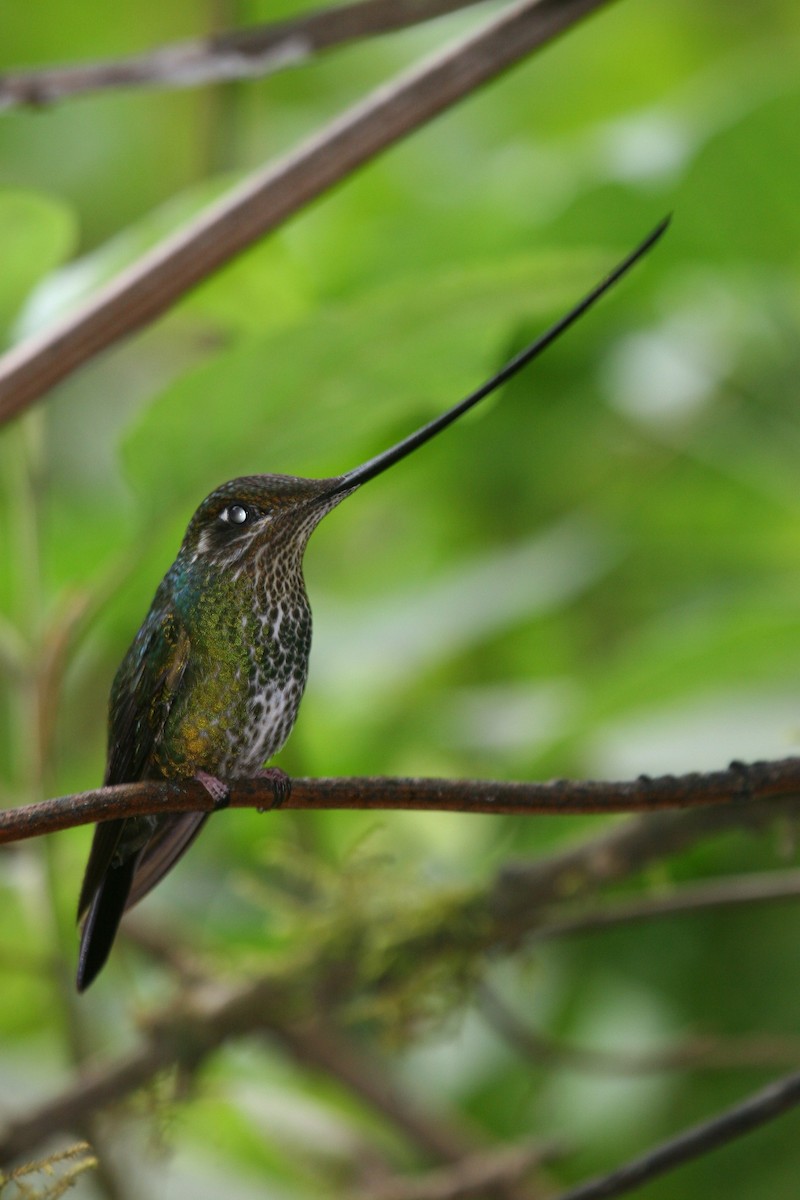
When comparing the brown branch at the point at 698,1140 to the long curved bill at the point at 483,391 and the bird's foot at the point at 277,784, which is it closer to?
the bird's foot at the point at 277,784

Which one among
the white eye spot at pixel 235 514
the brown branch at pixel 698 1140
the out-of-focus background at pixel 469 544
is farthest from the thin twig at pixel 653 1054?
the white eye spot at pixel 235 514

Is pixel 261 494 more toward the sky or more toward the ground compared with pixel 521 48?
more toward the ground

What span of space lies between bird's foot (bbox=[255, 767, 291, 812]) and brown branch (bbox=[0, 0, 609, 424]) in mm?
239

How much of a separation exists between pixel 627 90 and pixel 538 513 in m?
0.73

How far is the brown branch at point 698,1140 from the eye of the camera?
0.60 metres

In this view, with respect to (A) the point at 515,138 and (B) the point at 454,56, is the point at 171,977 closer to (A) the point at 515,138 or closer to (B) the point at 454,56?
(B) the point at 454,56

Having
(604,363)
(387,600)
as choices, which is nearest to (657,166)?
(604,363)

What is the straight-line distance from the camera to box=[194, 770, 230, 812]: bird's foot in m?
0.52

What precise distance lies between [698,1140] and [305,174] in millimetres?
507

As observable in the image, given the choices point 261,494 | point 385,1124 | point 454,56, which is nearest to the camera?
point 261,494

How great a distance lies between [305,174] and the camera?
0.70m

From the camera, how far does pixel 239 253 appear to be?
0.72 metres

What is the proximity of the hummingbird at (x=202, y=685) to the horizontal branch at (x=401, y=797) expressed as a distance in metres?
0.03

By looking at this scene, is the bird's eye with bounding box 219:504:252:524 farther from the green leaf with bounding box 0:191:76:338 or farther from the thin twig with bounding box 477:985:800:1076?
the thin twig with bounding box 477:985:800:1076
